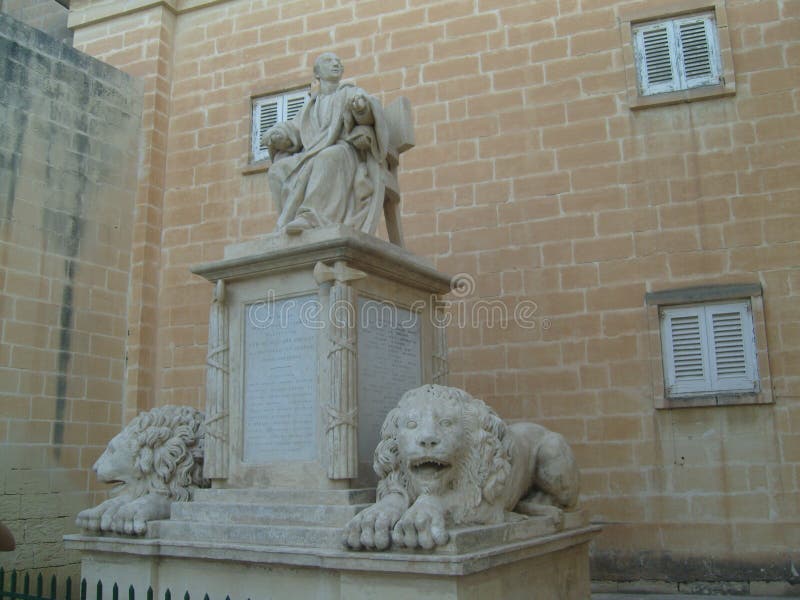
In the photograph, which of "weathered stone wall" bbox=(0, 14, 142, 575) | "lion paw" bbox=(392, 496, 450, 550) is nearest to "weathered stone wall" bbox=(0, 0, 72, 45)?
"weathered stone wall" bbox=(0, 14, 142, 575)

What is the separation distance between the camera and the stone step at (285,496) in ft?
14.9

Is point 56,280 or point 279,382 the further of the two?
point 56,280

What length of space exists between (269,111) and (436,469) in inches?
275

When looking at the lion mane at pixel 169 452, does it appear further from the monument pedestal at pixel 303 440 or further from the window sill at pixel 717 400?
the window sill at pixel 717 400

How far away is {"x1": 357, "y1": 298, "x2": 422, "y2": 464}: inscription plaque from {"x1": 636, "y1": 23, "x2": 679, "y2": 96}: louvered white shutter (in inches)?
175

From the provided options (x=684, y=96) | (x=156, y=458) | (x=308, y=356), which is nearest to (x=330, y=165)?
(x=308, y=356)

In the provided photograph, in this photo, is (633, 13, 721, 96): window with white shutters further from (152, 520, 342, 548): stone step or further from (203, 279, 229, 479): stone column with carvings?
(152, 520, 342, 548): stone step

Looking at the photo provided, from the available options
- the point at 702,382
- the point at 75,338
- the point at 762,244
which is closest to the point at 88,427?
the point at 75,338

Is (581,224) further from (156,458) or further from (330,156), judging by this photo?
(156,458)

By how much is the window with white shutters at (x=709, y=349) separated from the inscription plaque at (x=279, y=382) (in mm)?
4118

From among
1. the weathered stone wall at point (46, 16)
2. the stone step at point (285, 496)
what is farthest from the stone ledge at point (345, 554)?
the weathered stone wall at point (46, 16)

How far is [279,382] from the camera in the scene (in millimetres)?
5066

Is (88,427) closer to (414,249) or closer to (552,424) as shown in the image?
(414,249)

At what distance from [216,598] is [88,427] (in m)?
5.29
